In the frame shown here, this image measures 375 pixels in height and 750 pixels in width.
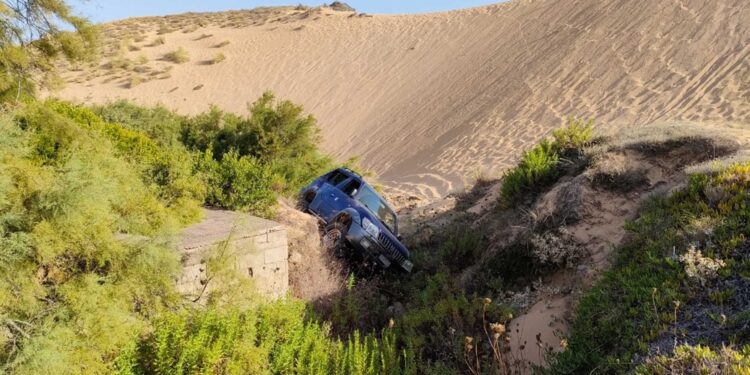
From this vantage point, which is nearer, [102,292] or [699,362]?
[699,362]

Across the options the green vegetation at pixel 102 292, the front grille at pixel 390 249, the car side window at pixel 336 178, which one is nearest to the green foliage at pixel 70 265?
the green vegetation at pixel 102 292

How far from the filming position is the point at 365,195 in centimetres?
1026

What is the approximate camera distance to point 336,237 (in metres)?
8.56

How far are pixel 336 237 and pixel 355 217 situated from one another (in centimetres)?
44

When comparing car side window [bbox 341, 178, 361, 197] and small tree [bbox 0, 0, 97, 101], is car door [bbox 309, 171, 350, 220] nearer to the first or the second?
car side window [bbox 341, 178, 361, 197]

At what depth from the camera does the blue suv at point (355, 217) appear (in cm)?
855

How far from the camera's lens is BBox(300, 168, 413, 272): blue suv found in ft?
28.1

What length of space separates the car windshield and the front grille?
1.03 m

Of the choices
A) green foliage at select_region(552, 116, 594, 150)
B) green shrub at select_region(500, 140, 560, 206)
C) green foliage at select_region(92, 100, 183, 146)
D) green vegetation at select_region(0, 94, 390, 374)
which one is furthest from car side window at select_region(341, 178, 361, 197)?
green foliage at select_region(92, 100, 183, 146)

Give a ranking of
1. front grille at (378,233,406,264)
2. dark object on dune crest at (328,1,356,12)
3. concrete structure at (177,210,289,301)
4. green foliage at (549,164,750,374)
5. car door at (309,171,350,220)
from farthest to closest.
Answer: dark object on dune crest at (328,1,356,12)
car door at (309,171,350,220)
front grille at (378,233,406,264)
concrete structure at (177,210,289,301)
green foliage at (549,164,750,374)

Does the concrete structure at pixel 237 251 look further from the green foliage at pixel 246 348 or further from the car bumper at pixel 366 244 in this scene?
the car bumper at pixel 366 244

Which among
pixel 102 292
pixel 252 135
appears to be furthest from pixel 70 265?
pixel 252 135

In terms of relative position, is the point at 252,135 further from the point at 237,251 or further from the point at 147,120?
the point at 237,251

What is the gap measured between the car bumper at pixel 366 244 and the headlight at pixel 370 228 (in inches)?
3.7
